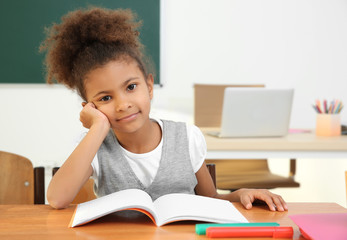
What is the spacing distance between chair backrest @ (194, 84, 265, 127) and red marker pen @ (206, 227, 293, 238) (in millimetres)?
2166

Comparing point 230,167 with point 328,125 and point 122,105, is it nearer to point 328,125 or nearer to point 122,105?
point 328,125

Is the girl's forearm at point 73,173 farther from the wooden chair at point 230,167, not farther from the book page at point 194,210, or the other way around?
the wooden chair at point 230,167

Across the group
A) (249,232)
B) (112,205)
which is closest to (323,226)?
(249,232)

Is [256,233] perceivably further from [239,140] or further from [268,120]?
[268,120]

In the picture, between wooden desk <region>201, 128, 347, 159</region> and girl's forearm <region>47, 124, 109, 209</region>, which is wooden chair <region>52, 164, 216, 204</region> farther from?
wooden desk <region>201, 128, 347, 159</region>

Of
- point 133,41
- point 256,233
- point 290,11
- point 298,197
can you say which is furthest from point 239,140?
point 290,11

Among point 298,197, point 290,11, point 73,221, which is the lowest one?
point 298,197

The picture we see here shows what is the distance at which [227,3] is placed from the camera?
377 centimetres

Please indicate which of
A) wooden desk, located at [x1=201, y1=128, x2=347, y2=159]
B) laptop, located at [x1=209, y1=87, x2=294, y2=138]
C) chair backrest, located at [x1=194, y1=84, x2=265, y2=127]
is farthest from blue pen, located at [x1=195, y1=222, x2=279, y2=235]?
chair backrest, located at [x1=194, y1=84, x2=265, y2=127]

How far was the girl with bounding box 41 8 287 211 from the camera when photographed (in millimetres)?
1102

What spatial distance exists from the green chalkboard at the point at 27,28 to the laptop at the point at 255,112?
1769 mm

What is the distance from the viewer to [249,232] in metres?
0.73

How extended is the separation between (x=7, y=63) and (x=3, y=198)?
2.55 m

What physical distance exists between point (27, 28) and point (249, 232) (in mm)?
3275
